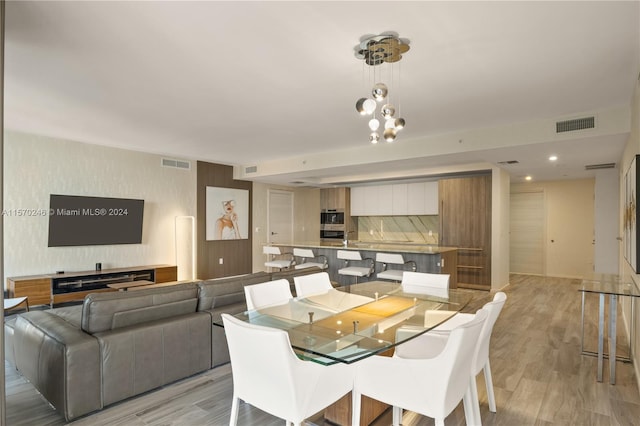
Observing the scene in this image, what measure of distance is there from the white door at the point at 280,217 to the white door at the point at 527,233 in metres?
5.74

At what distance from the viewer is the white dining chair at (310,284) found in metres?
3.21

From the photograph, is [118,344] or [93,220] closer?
[118,344]

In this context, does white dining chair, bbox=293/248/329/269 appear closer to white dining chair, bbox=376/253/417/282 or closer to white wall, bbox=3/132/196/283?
white dining chair, bbox=376/253/417/282

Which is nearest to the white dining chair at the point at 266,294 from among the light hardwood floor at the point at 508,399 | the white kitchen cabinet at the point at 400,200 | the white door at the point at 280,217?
the light hardwood floor at the point at 508,399

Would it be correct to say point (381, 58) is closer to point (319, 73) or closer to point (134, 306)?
point (319, 73)

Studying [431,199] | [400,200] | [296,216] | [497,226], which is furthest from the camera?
[296,216]

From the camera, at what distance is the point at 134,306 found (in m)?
2.58

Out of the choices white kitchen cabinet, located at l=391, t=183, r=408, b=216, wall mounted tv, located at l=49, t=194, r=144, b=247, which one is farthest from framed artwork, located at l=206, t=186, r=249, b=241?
white kitchen cabinet, located at l=391, t=183, r=408, b=216

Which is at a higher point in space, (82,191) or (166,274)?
(82,191)

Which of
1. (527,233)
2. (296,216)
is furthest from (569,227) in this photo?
(296,216)

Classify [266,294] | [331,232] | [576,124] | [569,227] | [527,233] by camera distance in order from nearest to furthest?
[266,294]
[576,124]
[569,227]
[527,233]
[331,232]

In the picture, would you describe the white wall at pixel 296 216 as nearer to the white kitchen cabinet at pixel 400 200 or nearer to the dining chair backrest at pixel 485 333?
the white kitchen cabinet at pixel 400 200

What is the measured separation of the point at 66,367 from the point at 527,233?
30.4 feet

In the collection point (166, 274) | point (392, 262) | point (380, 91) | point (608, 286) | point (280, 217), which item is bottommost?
point (166, 274)
